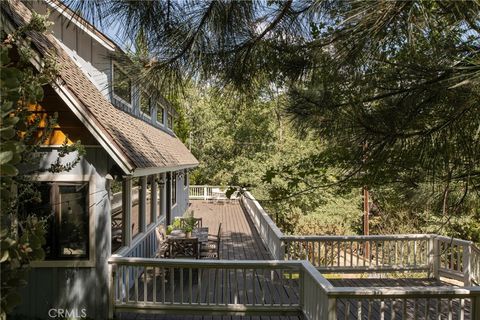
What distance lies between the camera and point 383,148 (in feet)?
11.6

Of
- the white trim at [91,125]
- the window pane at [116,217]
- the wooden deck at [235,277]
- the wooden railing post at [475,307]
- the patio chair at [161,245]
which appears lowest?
the wooden deck at [235,277]

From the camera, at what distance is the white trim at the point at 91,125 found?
507 cm

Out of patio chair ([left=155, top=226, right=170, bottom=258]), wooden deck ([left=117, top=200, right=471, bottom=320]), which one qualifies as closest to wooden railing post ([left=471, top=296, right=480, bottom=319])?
wooden deck ([left=117, top=200, right=471, bottom=320])

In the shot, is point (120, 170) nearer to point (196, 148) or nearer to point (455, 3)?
point (455, 3)

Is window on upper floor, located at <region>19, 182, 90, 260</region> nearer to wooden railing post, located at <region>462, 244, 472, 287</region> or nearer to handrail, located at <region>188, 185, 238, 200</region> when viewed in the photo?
wooden railing post, located at <region>462, 244, 472, 287</region>

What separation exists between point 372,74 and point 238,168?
20.4m

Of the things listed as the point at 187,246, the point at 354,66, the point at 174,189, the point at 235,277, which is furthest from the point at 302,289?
the point at 174,189

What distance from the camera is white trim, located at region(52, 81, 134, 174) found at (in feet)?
16.6

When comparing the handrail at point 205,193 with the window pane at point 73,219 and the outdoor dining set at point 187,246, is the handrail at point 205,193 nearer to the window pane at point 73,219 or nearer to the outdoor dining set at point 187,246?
the outdoor dining set at point 187,246

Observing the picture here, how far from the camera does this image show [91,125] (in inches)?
206

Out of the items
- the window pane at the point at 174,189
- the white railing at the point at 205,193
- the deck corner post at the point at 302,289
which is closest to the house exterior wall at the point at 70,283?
the deck corner post at the point at 302,289

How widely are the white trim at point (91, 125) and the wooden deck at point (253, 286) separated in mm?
1803

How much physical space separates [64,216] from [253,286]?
10.2 ft

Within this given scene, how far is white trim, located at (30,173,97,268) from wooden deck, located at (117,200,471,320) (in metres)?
0.96
